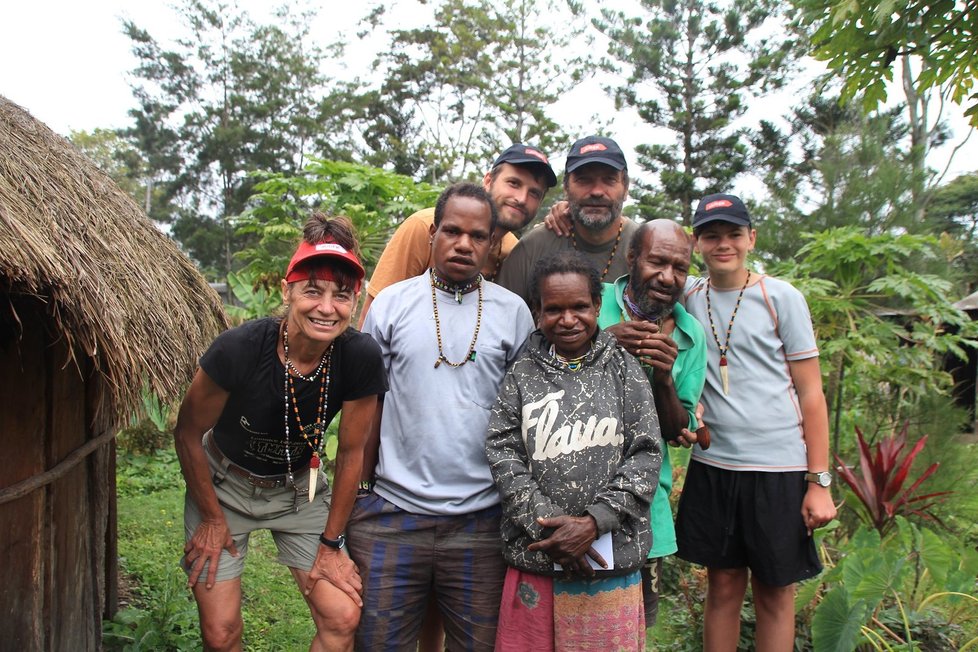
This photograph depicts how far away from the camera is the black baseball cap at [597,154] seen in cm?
311

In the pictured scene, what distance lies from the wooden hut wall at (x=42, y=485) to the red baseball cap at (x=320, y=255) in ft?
3.59

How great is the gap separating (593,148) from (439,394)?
3.96ft

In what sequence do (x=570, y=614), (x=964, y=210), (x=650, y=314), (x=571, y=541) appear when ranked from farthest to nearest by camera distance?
1. (x=964, y=210)
2. (x=650, y=314)
3. (x=570, y=614)
4. (x=571, y=541)

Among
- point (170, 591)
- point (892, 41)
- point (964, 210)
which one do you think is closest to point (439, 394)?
point (892, 41)

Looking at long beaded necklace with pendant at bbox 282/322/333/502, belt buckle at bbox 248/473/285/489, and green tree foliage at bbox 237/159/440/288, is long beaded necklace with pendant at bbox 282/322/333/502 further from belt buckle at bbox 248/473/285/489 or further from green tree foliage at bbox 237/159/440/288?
green tree foliage at bbox 237/159/440/288

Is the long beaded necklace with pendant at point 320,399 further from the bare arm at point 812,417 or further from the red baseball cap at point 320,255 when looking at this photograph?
the bare arm at point 812,417

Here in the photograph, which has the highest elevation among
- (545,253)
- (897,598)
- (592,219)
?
(592,219)

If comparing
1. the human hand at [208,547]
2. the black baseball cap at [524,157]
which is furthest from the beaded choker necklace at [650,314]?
the human hand at [208,547]

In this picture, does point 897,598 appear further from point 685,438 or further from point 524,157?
point 524,157

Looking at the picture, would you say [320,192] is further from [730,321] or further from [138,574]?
[730,321]

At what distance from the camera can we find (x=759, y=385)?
3.04m

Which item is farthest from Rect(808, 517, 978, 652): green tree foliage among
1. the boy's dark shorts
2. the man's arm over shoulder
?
the man's arm over shoulder

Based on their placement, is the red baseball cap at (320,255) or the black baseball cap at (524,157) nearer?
the red baseball cap at (320,255)

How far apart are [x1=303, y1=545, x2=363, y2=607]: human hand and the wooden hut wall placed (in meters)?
1.27
